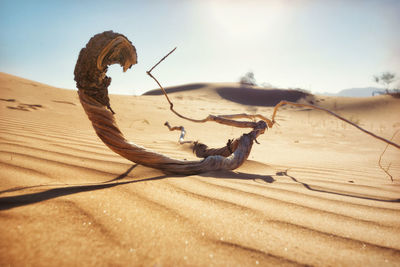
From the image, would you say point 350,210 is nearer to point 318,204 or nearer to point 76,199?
point 318,204

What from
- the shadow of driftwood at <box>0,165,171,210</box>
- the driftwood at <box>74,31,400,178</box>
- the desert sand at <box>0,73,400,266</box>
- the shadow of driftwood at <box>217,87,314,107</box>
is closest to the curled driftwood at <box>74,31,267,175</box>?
the driftwood at <box>74,31,400,178</box>

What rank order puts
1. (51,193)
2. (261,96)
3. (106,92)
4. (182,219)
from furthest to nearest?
(261,96) < (106,92) < (51,193) < (182,219)

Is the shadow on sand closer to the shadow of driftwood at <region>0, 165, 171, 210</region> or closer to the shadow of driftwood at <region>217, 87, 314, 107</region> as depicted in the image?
the shadow of driftwood at <region>0, 165, 171, 210</region>

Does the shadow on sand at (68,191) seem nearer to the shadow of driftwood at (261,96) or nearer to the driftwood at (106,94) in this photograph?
the driftwood at (106,94)

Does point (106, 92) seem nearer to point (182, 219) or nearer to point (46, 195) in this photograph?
point (46, 195)

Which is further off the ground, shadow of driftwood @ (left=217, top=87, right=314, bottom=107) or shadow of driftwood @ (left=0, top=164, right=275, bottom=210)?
shadow of driftwood @ (left=217, top=87, right=314, bottom=107)

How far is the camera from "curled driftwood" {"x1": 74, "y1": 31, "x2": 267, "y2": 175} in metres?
1.03

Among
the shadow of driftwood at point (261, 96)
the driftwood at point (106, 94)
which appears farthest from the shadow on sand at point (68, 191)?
the shadow of driftwood at point (261, 96)

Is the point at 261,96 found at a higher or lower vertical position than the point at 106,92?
higher

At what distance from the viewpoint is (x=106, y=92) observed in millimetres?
1158

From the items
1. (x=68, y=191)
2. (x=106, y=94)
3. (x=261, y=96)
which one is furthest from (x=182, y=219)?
(x=261, y=96)

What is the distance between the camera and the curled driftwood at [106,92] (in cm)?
103

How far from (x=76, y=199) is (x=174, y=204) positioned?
416 mm

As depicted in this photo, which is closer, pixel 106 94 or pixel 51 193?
pixel 51 193
